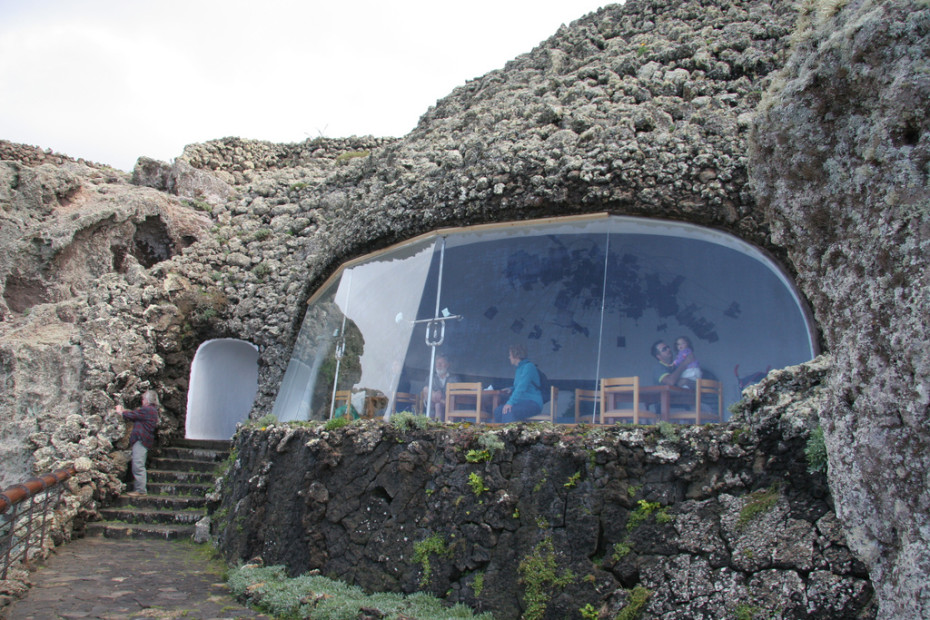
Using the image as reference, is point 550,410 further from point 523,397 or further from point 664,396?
point 664,396

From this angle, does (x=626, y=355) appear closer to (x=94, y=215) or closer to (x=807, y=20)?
(x=807, y=20)

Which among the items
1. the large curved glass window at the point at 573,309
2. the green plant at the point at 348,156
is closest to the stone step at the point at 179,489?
the large curved glass window at the point at 573,309

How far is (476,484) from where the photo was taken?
16.2 ft

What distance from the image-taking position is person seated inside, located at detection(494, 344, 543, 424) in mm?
5809

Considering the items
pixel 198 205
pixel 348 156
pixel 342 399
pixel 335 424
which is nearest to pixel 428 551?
pixel 335 424

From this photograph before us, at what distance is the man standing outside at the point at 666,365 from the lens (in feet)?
18.0

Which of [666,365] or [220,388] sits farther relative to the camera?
[220,388]

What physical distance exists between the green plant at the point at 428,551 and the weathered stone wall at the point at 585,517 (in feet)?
0.04

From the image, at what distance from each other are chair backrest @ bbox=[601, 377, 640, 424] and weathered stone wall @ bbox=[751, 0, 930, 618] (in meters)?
2.14

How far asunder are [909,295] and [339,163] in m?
13.4

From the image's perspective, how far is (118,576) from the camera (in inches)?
247

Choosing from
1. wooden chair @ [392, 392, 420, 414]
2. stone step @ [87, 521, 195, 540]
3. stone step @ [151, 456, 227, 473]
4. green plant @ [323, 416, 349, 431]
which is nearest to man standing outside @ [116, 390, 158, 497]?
stone step @ [151, 456, 227, 473]

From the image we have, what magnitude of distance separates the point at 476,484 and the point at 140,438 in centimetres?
608

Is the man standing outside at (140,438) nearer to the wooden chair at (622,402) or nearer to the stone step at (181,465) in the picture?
the stone step at (181,465)
